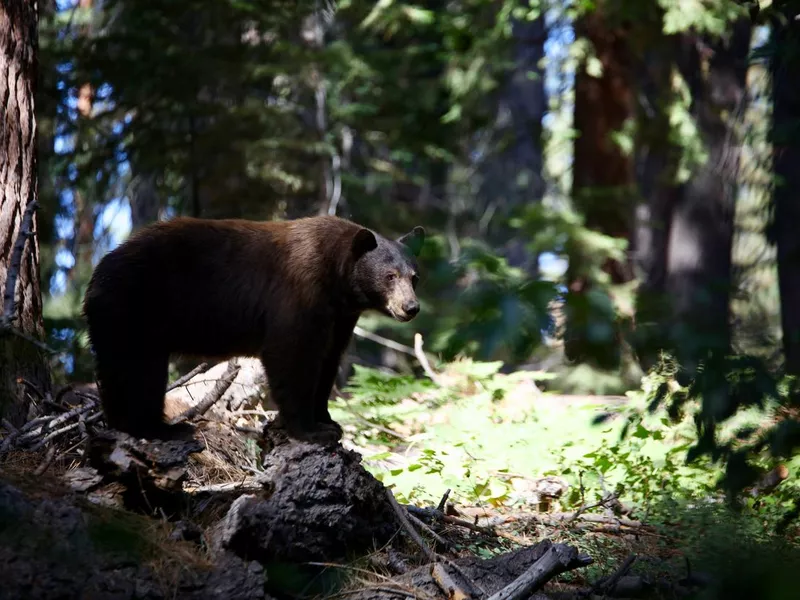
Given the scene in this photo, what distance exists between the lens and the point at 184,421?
5383 mm

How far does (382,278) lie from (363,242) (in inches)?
11.2

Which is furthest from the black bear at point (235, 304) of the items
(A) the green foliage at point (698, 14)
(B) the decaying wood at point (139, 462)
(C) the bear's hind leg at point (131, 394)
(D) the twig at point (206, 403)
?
(A) the green foliage at point (698, 14)

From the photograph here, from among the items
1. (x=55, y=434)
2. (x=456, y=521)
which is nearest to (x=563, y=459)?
(x=456, y=521)

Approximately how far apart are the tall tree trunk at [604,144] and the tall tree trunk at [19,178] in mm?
8236

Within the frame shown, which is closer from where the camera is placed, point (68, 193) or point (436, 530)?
point (436, 530)

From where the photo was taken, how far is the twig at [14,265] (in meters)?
4.35

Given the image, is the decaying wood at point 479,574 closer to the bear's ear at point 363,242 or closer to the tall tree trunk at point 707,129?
the bear's ear at point 363,242

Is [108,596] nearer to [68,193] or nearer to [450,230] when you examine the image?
[68,193]

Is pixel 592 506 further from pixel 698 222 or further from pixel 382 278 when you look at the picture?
pixel 698 222

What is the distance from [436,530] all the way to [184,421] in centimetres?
181

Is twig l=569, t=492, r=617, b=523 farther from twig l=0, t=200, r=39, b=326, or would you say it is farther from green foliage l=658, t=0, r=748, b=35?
green foliage l=658, t=0, r=748, b=35

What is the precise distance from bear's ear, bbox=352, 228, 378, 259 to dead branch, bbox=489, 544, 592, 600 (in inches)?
97.7

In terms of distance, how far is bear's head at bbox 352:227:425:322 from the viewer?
18.6ft

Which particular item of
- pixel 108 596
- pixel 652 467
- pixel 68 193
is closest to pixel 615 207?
pixel 652 467
